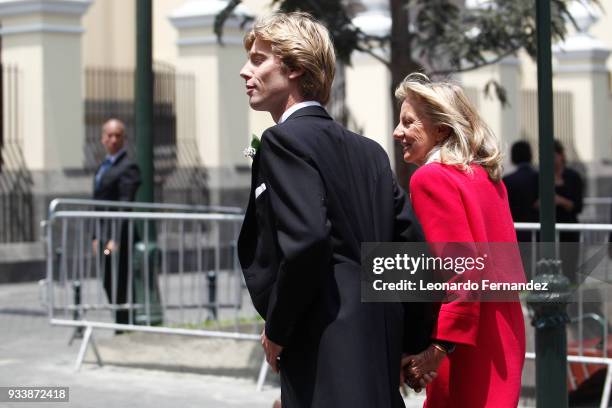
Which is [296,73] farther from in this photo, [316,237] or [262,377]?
[262,377]

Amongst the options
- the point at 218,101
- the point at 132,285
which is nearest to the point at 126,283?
A: the point at 132,285

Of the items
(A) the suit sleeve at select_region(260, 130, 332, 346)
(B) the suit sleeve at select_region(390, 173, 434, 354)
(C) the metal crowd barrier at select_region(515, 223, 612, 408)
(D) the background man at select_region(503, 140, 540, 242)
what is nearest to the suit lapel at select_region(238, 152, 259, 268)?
(A) the suit sleeve at select_region(260, 130, 332, 346)

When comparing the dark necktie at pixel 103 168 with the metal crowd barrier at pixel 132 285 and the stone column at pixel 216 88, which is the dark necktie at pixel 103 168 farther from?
the stone column at pixel 216 88

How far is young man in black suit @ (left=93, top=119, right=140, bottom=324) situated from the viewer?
9.63 meters

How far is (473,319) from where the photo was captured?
4137 millimetres

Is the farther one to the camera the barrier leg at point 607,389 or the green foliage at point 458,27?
the green foliage at point 458,27

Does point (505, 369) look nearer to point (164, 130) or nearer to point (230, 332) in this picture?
point (230, 332)

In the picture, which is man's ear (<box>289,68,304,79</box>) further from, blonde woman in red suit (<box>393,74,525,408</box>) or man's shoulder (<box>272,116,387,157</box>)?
blonde woman in red suit (<box>393,74,525,408</box>)

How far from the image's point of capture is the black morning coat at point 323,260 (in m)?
3.76

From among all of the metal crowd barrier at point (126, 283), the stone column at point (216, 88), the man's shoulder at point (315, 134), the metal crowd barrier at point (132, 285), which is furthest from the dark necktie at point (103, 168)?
the man's shoulder at point (315, 134)

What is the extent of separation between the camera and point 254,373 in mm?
8586

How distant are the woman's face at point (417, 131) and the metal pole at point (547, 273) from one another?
61.6 inches

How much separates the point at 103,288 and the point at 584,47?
15.3 meters

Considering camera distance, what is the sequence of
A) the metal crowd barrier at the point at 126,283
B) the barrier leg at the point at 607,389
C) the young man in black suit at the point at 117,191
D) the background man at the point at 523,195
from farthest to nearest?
1. the background man at the point at 523,195
2. the young man in black suit at the point at 117,191
3. the metal crowd barrier at the point at 126,283
4. the barrier leg at the point at 607,389
